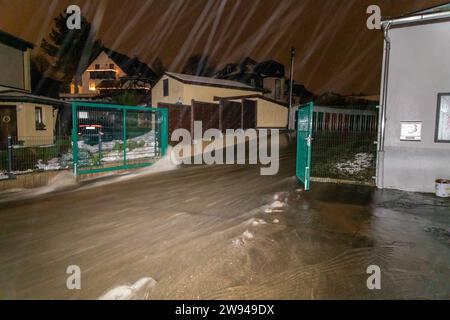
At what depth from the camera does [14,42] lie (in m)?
19.2

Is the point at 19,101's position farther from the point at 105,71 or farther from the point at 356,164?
the point at 105,71

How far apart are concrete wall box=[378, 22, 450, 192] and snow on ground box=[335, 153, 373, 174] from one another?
1.78 meters

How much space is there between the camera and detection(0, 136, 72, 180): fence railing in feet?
27.1

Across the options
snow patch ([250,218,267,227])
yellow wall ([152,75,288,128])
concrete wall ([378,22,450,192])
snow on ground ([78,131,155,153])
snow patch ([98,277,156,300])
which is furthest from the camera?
yellow wall ([152,75,288,128])

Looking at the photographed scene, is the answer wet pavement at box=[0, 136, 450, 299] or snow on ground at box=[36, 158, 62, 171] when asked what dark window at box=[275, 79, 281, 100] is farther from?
wet pavement at box=[0, 136, 450, 299]

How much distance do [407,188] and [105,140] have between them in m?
8.69

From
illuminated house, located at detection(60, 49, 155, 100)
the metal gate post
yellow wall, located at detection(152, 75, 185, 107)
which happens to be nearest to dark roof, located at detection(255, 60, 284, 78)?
illuminated house, located at detection(60, 49, 155, 100)

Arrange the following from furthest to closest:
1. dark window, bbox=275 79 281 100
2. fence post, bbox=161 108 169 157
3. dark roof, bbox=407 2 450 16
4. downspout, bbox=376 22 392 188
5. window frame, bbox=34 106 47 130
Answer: dark window, bbox=275 79 281 100 < window frame, bbox=34 106 47 130 < fence post, bbox=161 108 169 157 < downspout, bbox=376 22 392 188 < dark roof, bbox=407 2 450 16

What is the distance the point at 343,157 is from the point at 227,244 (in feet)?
28.7

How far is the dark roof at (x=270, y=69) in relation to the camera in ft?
142

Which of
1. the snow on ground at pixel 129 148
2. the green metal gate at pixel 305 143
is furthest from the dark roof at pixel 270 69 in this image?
Result: the green metal gate at pixel 305 143

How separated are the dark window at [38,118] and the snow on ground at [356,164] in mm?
16738

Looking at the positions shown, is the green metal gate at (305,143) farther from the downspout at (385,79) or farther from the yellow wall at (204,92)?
the yellow wall at (204,92)

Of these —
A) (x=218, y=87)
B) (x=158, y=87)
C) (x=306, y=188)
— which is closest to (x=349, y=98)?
(x=218, y=87)
